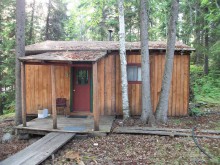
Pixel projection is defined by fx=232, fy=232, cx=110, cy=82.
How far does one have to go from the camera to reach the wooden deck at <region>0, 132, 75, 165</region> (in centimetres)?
559

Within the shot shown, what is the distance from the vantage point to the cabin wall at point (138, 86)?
10.3 meters

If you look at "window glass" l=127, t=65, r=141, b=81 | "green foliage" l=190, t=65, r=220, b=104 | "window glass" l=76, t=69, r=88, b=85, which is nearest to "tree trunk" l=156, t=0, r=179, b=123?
"window glass" l=127, t=65, r=141, b=81

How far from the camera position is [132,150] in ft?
21.6

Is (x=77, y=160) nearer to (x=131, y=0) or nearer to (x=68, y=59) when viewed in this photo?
(x=68, y=59)

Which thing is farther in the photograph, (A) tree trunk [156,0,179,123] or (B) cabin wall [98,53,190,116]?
(B) cabin wall [98,53,190,116]

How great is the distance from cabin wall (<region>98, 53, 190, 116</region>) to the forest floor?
2.06 m

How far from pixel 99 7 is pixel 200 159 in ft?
25.0

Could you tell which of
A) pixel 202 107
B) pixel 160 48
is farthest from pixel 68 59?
pixel 202 107

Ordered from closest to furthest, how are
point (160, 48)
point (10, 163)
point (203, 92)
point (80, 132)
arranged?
point (10, 163) → point (80, 132) → point (160, 48) → point (203, 92)

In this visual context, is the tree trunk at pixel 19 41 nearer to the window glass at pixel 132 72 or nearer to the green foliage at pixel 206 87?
the window glass at pixel 132 72

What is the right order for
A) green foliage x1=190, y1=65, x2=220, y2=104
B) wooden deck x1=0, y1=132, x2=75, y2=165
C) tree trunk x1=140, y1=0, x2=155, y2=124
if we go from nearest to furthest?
wooden deck x1=0, y1=132, x2=75, y2=165, tree trunk x1=140, y1=0, x2=155, y2=124, green foliage x1=190, y1=65, x2=220, y2=104

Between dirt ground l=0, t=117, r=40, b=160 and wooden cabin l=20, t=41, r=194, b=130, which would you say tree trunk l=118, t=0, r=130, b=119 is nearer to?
wooden cabin l=20, t=41, r=194, b=130

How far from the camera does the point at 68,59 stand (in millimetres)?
7867

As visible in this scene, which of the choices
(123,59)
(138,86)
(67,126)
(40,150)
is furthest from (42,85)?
(40,150)
